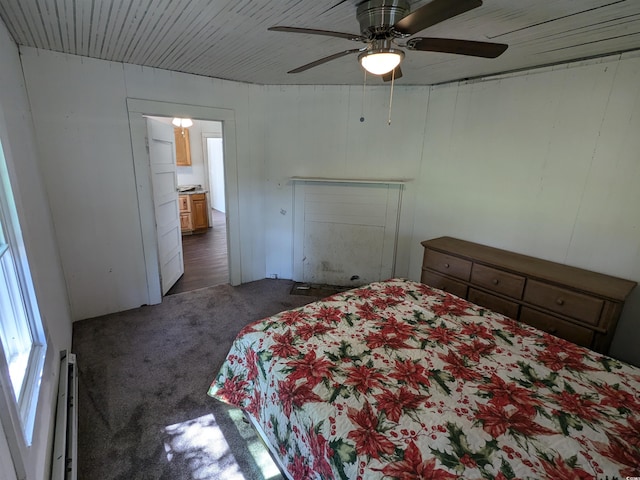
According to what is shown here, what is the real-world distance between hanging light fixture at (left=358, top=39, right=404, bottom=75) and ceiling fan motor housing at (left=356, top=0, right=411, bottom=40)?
38 millimetres

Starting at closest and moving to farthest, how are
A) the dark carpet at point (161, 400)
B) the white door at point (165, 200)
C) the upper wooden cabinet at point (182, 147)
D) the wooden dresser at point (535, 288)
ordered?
1. the dark carpet at point (161, 400)
2. the wooden dresser at point (535, 288)
3. the white door at point (165, 200)
4. the upper wooden cabinet at point (182, 147)

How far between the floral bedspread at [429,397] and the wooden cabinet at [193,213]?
4.98 m

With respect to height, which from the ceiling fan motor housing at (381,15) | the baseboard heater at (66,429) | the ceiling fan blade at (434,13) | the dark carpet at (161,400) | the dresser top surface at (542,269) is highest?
the ceiling fan motor housing at (381,15)

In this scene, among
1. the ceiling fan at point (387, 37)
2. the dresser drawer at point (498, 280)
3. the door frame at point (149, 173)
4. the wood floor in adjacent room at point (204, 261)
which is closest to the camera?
the ceiling fan at point (387, 37)

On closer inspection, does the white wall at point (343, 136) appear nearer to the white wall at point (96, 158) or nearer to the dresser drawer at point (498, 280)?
the white wall at point (96, 158)

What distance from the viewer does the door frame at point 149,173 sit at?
2872 mm

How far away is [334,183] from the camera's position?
360 centimetres

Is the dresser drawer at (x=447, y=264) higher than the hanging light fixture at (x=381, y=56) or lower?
lower

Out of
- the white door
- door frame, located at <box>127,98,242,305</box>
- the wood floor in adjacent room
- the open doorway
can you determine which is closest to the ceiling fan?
door frame, located at <box>127,98,242,305</box>

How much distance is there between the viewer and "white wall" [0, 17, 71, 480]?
1.32 meters

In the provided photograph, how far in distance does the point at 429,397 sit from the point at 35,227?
93.1 inches

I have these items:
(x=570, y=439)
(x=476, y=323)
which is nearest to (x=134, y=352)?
(x=476, y=323)

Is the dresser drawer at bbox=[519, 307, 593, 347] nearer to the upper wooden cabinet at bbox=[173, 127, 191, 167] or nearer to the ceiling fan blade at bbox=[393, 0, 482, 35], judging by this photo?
the ceiling fan blade at bbox=[393, 0, 482, 35]

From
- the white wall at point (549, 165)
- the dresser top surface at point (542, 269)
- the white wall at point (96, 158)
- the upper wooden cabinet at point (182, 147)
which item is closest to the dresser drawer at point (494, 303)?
the dresser top surface at point (542, 269)
